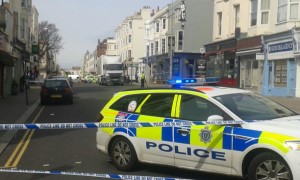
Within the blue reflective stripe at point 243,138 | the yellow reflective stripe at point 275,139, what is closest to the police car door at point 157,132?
the blue reflective stripe at point 243,138

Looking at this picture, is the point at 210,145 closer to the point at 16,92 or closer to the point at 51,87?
the point at 51,87

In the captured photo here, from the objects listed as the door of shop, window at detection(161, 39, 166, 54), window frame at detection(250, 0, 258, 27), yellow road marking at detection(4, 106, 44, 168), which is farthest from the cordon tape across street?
window at detection(161, 39, 166, 54)

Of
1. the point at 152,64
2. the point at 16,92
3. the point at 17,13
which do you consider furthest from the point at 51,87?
the point at 152,64

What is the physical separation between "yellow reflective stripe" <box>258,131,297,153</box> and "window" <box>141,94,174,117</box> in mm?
1782

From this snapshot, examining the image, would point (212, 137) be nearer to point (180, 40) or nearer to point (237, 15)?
point (237, 15)

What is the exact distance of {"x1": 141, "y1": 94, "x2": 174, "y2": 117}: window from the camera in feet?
24.6

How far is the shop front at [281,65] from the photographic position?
1049 inches

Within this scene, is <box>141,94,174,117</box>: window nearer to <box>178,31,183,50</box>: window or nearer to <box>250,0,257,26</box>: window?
<box>250,0,257,26</box>: window

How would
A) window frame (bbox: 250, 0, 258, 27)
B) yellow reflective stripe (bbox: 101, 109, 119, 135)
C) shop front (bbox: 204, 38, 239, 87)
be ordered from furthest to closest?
1. shop front (bbox: 204, 38, 239, 87)
2. window frame (bbox: 250, 0, 258, 27)
3. yellow reflective stripe (bbox: 101, 109, 119, 135)

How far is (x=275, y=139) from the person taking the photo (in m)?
5.98

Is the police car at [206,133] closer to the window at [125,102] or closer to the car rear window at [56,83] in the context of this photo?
the window at [125,102]

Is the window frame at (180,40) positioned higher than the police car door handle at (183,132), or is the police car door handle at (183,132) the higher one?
the window frame at (180,40)

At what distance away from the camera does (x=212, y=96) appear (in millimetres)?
7059

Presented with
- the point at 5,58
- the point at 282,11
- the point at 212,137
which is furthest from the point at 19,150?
the point at 282,11
